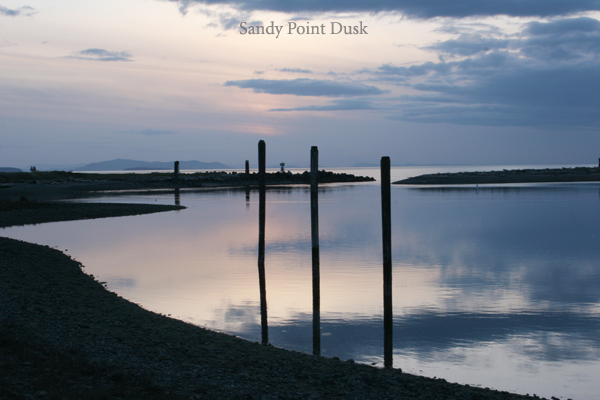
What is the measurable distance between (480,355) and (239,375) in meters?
4.88

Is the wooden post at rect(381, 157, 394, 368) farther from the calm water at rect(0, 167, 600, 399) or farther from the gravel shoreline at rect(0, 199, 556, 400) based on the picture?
the gravel shoreline at rect(0, 199, 556, 400)

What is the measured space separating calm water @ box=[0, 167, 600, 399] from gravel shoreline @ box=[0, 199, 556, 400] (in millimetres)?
1525

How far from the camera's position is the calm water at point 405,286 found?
955cm

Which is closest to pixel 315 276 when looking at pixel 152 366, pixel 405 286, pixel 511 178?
pixel 405 286

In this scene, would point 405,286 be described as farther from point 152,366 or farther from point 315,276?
point 152,366

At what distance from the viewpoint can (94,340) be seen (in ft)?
26.6

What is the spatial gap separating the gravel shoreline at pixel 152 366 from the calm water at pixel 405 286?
1.53 m

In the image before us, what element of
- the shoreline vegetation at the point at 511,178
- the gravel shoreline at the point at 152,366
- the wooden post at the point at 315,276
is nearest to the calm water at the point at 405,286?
the wooden post at the point at 315,276

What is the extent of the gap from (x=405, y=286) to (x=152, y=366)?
993cm

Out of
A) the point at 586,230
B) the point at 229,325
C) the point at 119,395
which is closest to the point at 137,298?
the point at 229,325

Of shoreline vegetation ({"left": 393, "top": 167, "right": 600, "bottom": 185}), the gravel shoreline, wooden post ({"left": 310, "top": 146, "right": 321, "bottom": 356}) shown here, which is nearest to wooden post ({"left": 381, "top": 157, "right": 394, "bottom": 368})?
wooden post ({"left": 310, "top": 146, "right": 321, "bottom": 356})

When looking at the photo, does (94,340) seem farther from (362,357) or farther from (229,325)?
(362,357)

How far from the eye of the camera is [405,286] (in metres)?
15.6

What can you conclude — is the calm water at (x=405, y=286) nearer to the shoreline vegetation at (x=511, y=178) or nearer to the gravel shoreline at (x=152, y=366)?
the gravel shoreline at (x=152, y=366)
